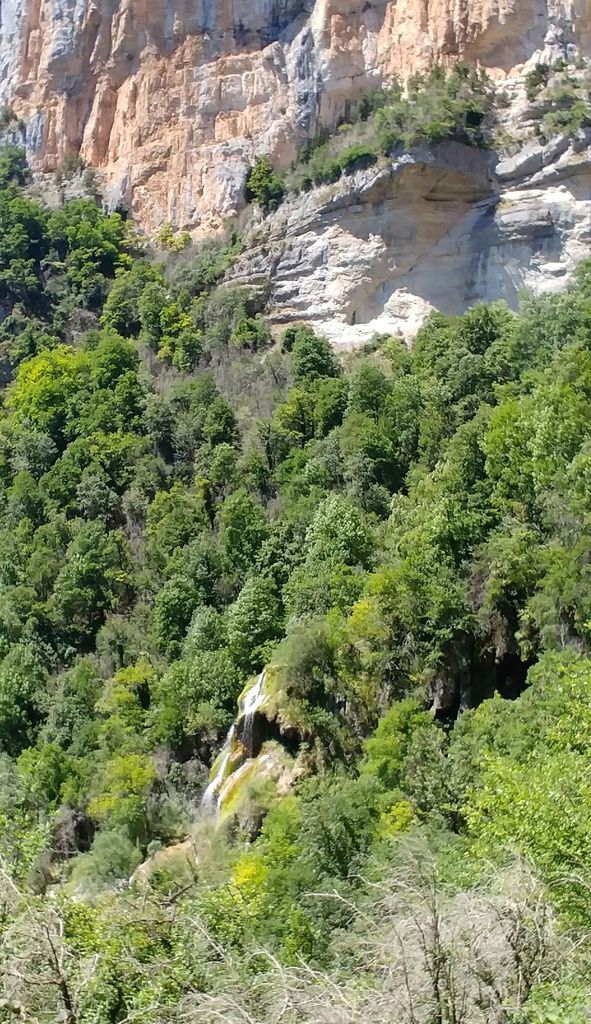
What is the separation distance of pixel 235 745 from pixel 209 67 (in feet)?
134

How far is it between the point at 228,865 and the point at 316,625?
6196mm

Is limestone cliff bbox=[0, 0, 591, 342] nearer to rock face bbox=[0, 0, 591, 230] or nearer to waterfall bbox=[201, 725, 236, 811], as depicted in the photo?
rock face bbox=[0, 0, 591, 230]

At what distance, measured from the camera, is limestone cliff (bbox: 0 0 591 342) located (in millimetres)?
39906

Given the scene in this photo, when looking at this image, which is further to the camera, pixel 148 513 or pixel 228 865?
pixel 148 513

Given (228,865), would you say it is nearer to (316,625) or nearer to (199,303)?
(316,625)

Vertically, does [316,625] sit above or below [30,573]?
above

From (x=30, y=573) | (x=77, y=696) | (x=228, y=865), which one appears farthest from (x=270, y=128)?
(x=228, y=865)

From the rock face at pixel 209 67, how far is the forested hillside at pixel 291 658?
5.43m

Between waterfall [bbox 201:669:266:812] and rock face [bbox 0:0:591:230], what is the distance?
29870 mm

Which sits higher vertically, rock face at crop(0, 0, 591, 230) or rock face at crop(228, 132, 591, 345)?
rock face at crop(0, 0, 591, 230)

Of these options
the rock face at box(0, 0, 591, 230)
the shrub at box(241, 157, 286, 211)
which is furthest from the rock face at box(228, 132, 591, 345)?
the rock face at box(0, 0, 591, 230)

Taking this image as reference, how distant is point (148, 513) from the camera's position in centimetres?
3650

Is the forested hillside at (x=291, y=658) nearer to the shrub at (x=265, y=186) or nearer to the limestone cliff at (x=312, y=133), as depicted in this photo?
the shrub at (x=265, y=186)

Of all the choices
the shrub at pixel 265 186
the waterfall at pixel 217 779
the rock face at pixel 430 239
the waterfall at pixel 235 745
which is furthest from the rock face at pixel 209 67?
the waterfall at pixel 217 779
